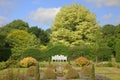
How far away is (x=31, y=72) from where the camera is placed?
84.3 feet

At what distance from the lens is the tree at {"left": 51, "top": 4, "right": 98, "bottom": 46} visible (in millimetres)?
58594

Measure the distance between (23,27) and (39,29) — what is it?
13.8ft

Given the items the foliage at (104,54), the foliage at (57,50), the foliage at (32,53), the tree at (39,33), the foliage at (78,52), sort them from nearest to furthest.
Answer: the foliage at (32,53)
the foliage at (57,50)
the foliage at (104,54)
the foliage at (78,52)
the tree at (39,33)

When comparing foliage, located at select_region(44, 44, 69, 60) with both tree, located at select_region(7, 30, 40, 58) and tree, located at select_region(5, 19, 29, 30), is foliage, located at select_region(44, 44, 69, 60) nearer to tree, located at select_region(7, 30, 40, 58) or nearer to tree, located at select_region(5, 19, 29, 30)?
tree, located at select_region(7, 30, 40, 58)

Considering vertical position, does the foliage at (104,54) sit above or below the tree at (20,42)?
below

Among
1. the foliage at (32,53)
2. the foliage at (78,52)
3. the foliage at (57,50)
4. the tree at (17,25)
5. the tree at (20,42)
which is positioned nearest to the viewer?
the foliage at (32,53)

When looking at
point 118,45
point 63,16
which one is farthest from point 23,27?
point 118,45

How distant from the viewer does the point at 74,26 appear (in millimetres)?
60969

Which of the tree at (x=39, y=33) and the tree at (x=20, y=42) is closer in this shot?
the tree at (x=20, y=42)

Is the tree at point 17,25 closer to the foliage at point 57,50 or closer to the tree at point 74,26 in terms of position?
the tree at point 74,26

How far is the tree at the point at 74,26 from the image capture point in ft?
192

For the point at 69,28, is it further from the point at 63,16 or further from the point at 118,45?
the point at 118,45

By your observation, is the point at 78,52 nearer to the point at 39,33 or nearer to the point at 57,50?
the point at 57,50

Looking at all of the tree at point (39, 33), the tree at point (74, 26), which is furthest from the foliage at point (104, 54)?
the tree at point (39, 33)
